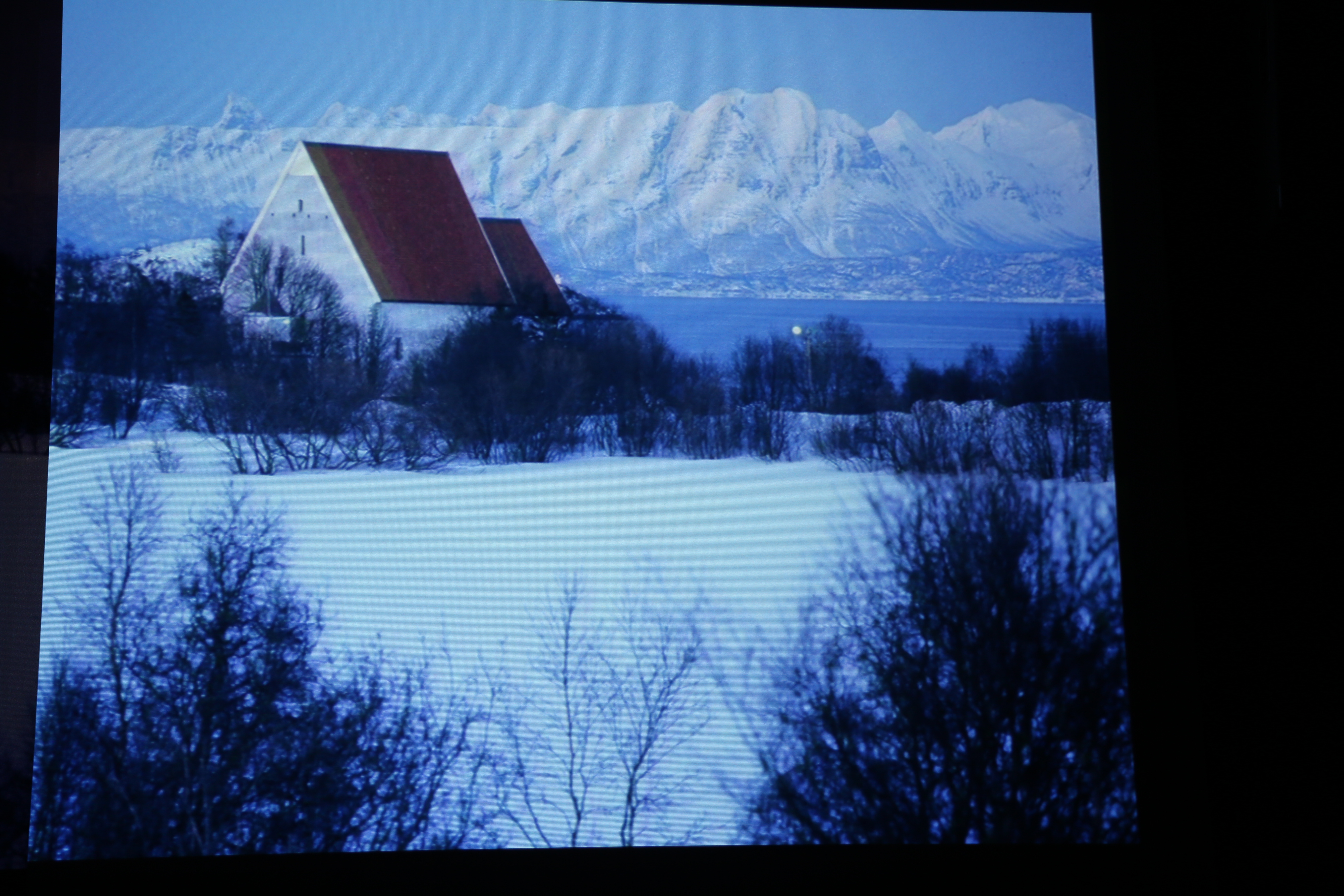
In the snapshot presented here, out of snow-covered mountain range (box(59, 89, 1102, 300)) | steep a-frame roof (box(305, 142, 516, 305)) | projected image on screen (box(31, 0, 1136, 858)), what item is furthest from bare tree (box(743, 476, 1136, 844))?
steep a-frame roof (box(305, 142, 516, 305))

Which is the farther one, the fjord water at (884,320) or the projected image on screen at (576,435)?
the fjord water at (884,320)

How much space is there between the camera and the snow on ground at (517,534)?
6.93ft

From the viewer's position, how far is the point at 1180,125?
214 cm

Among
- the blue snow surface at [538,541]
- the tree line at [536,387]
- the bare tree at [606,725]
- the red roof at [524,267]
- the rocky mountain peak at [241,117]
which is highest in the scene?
the rocky mountain peak at [241,117]

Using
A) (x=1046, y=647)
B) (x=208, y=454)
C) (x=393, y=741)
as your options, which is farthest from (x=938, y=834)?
(x=208, y=454)

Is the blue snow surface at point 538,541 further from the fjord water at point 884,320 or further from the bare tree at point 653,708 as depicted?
the fjord water at point 884,320

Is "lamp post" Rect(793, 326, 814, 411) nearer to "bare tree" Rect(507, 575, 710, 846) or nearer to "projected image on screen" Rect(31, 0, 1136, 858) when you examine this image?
"projected image on screen" Rect(31, 0, 1136, 858)

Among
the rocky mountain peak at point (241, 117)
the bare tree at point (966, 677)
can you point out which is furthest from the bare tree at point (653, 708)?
the rocky mountain peak at point (241, 117)

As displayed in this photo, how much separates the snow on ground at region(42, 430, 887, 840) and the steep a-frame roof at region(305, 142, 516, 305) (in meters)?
0.37

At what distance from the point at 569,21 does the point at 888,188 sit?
0.75 meters

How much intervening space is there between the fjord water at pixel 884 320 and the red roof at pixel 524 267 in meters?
0.13

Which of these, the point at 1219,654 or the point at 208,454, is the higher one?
the point at 208,454

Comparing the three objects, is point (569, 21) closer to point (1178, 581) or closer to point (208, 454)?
point (208, 454)

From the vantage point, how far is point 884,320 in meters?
2.26
